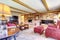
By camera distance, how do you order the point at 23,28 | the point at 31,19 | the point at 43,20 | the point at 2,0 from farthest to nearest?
the point at 31,19 → the point at 43,20 → the point at 23,28 → the point at 2,0

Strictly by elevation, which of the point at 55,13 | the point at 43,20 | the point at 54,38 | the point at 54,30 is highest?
the point at 55,13

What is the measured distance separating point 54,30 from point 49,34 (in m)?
0.44

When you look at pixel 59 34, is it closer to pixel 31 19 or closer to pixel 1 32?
pixel 1 32

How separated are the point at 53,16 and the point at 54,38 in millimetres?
6219

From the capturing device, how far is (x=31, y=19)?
1230 cm

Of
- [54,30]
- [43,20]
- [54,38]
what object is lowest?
[54,38]

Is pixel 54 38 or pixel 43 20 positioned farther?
pixel 43 20

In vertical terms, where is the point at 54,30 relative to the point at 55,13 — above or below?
below

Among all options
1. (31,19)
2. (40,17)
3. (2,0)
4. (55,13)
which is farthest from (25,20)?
(2,0)

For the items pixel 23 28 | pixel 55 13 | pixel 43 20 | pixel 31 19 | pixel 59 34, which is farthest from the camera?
pixel 31 19

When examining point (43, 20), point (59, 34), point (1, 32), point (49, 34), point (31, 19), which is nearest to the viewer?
point (1, 32)

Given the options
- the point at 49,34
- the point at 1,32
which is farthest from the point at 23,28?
the point at 1,32

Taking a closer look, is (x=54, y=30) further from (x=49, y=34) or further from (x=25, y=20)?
(x=25, y=20)

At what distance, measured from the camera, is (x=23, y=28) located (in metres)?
8.30
